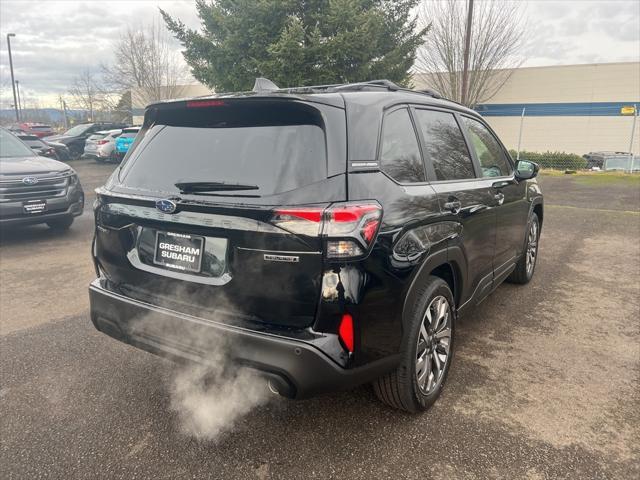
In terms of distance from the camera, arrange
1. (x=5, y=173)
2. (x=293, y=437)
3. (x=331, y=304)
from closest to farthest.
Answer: (x=331, y=304), (x=293, y=437), (x=5, y=173)

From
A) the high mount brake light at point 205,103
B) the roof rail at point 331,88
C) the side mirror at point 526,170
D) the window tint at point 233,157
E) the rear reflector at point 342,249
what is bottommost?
the rear reflector at point 342,249

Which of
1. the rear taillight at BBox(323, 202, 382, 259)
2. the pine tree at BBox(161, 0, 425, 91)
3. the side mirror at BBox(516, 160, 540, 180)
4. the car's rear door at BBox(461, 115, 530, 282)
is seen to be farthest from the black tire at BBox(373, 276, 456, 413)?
the pine tree at BBox(161, 0, 425, 91)

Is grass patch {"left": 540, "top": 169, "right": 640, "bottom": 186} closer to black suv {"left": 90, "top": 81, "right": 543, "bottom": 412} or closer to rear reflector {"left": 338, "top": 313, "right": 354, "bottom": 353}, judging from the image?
black suv {"left": 90, "top": 81, "right": 543, "bottom": 412}

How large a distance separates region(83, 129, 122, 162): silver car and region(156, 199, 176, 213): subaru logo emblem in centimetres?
1804

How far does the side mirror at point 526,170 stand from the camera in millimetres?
4402

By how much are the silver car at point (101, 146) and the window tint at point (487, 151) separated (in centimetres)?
1756

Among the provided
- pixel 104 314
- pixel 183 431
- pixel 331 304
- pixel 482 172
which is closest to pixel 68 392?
pixel 104 314

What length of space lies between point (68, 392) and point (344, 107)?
2.45 metres

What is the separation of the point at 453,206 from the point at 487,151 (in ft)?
4.11

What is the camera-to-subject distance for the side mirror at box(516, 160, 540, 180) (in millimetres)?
4402

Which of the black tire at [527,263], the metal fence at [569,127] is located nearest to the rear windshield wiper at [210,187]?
the black tire at [527,263]

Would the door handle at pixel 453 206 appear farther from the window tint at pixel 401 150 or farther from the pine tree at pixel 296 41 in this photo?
the pine tree at pixel 296 41

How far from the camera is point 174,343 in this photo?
247 cm

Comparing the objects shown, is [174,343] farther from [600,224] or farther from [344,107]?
[600,224]
